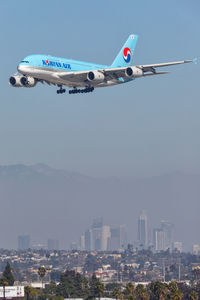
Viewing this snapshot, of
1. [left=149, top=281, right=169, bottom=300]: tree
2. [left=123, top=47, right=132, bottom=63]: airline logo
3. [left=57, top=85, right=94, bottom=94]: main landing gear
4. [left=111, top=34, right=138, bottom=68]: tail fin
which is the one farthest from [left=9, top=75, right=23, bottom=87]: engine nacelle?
[left=149, top=281, right=169, bottom=300]: tree

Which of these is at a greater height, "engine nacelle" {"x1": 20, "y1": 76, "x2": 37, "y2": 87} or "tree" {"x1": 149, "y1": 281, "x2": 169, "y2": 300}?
"engine nacelle" {"x1": 20, "y1": 76, "x2": 37, "y2": 87}

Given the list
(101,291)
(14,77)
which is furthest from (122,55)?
(101,291)

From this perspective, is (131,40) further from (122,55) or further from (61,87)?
(61,87)

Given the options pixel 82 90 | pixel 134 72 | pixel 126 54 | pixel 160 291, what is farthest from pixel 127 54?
pixel 160 291

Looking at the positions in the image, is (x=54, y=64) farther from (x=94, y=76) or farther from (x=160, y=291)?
(x=160, y=291)

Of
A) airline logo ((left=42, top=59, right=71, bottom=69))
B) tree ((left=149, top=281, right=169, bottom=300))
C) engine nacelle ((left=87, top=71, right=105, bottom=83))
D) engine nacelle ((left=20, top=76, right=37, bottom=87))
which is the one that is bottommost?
tree ((left=149, top=281, right=169, bottom=300))

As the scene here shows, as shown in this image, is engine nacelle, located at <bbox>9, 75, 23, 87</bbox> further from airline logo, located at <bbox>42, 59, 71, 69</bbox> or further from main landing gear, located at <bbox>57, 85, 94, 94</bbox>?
main landing gear, located at <bbox>57, 85, 94, 94</bbox>
